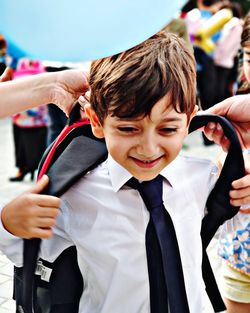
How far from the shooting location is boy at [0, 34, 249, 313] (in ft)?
4.22

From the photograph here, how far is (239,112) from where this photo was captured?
1517mm

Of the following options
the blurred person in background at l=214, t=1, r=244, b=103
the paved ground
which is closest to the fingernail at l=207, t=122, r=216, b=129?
the paved ground

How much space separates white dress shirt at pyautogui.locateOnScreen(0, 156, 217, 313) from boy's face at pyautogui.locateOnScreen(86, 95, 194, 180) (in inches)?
3.5

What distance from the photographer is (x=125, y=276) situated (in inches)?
55.7

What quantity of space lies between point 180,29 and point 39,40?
11.6ft

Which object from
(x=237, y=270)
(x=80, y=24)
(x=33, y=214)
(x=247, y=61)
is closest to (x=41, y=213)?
(x=33, y=214)

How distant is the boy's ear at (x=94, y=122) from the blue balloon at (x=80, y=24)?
9.9 inches

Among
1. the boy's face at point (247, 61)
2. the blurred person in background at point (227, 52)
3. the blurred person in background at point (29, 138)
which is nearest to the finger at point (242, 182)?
the boy's face at point (247, 61)

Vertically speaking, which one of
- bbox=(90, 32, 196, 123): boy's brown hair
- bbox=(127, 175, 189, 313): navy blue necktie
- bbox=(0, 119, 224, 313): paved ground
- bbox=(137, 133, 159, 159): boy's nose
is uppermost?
bbox=(90, 32, 196, 123): boy's brown hair

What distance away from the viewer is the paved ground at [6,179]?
2807 mm

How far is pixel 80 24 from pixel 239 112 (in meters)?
0.62

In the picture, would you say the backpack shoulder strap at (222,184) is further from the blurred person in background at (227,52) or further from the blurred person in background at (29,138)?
the blurred person in background at (227,52)

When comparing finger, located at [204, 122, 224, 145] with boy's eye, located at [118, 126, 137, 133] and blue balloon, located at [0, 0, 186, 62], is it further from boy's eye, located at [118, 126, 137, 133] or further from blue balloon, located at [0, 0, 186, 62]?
blue balloon, located at [0, 0, 186, 62]

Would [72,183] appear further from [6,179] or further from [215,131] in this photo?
[6,179]
